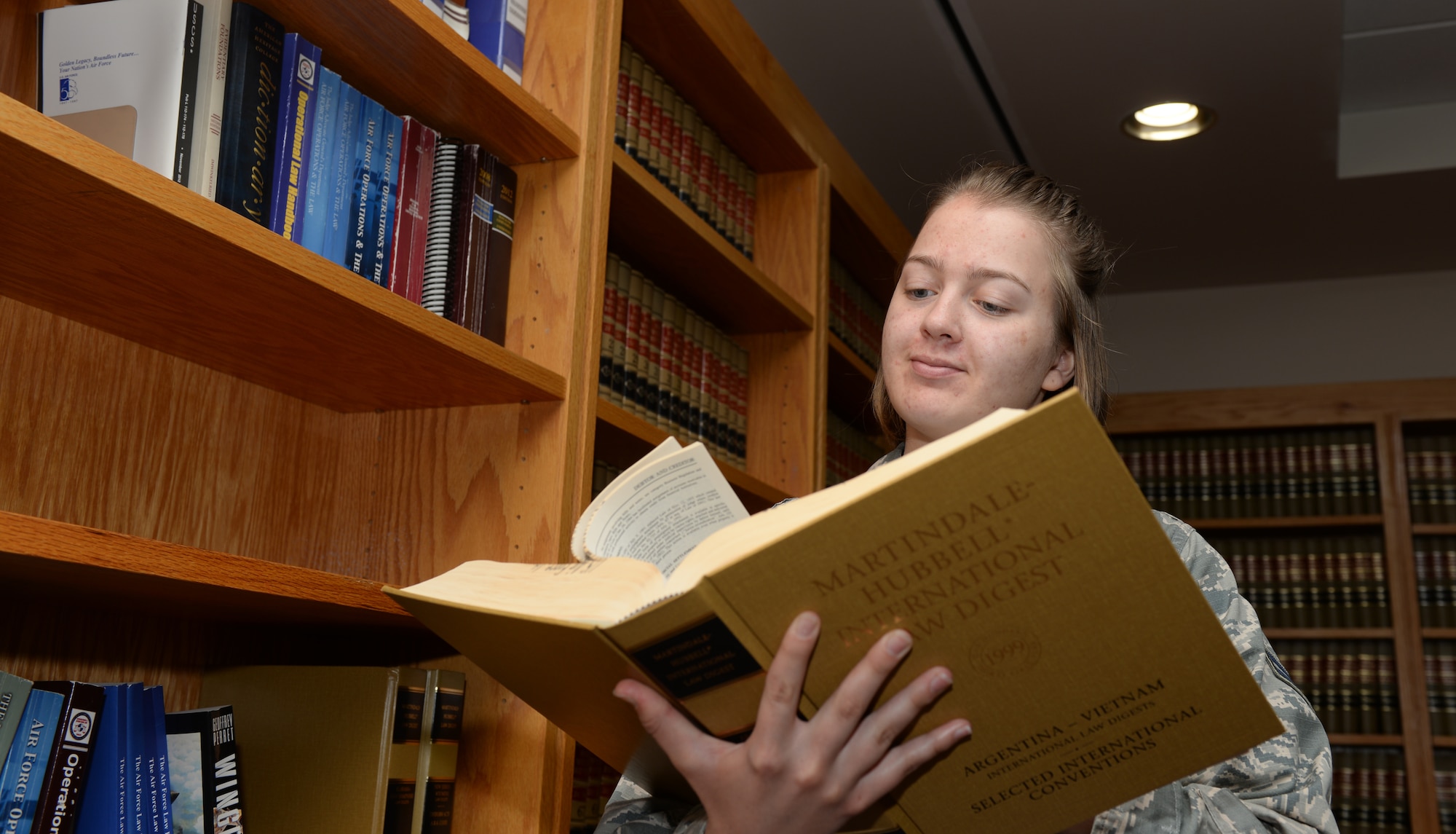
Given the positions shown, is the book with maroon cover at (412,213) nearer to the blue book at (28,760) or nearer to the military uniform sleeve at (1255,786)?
the blue book at (28,760)

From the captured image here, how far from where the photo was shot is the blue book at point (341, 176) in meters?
1.23

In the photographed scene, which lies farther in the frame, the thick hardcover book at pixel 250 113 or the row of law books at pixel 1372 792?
the row of law books at pixel 1372 792

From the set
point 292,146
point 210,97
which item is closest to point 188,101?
point 210,97

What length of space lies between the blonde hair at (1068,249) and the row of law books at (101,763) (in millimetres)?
813

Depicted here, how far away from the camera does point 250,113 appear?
1128mm

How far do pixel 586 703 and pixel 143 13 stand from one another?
2.53 ft

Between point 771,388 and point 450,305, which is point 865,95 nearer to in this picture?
point 771,388

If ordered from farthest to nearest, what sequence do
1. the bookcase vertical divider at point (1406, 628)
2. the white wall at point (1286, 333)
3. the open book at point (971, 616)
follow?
the white wall at point (1286, 333) → the bookcase vertical divider at point (1406, 628) → the open book at point (971, 616)

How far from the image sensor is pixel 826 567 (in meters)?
0.67

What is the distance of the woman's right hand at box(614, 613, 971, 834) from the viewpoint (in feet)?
2.34

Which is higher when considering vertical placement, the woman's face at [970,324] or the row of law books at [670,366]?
the row of law books at [670,366]

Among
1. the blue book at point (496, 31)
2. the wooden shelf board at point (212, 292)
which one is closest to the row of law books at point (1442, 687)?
the wooden shelf board at point (212, 292)

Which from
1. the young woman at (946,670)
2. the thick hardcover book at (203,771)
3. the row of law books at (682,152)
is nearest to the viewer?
the young woman at (946,670)

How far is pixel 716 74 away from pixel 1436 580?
9.48 feet
